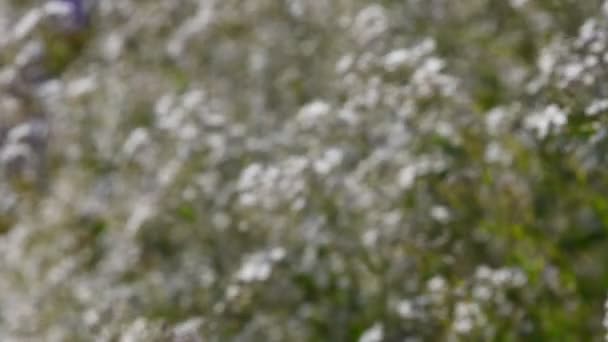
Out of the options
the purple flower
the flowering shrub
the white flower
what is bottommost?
the white flower

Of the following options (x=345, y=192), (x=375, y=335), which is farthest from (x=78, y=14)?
(x=375, y=335)

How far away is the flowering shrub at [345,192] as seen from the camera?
298cm

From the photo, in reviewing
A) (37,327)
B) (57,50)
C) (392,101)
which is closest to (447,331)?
(392,101)

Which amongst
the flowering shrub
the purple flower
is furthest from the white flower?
the purple flower

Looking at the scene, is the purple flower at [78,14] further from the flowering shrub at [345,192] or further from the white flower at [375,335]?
the white flower at [375,335]

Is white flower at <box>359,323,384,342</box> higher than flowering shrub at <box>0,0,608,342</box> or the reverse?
the reverse

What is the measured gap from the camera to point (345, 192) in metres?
3.26

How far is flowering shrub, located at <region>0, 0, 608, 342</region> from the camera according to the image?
298 cm

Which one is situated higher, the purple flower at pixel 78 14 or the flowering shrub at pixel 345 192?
the purple flower at pixel 78 14

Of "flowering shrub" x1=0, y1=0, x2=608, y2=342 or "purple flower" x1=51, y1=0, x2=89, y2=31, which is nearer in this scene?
"flowering shrub" x1=0, y1=0, x2=608, y2=342

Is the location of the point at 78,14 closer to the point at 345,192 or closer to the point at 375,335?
the point at 345,192

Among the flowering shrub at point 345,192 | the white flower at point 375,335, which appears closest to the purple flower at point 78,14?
the flowering shrub at point 345,192

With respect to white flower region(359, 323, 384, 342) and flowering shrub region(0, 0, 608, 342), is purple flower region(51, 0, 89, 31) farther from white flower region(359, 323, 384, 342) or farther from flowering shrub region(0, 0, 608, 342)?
white flower region(359, 323, 384, 342)

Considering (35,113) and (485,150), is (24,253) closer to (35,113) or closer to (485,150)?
(35,113)
